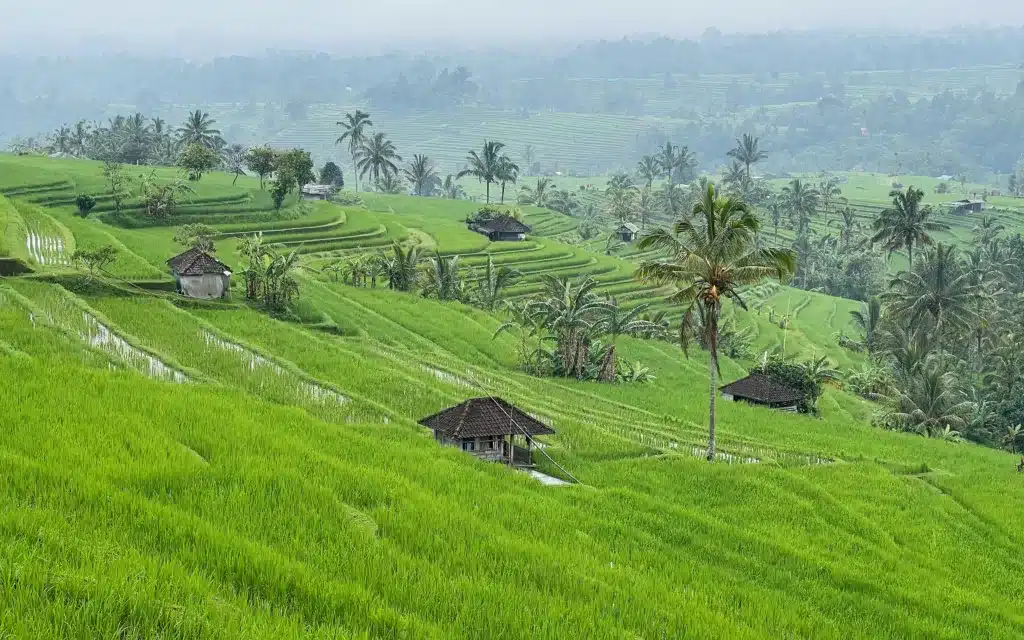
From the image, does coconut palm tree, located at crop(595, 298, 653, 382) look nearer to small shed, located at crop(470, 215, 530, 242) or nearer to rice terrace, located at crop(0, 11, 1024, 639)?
rice terrace, located at crop(0, 11, 1024, 639)

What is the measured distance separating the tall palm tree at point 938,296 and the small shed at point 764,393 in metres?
13.7

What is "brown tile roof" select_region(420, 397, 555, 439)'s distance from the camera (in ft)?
74.4

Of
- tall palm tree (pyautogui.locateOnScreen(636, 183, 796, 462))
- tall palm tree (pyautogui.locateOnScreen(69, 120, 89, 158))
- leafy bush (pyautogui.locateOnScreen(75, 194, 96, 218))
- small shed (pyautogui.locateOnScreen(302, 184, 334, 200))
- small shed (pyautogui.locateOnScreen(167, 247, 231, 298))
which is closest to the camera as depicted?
tall palm tree (pyautogui.locateOnScreen(636, 183, 796, 462))

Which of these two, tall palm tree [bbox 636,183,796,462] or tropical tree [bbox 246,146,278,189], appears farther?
tropical tree [bbox 246,146,278,189]

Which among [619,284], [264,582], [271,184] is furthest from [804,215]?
[264,582]

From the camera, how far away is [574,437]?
2586 centimetres

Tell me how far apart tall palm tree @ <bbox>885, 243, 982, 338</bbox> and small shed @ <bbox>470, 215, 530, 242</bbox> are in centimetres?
3134

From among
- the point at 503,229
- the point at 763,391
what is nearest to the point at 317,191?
the point at 503,229

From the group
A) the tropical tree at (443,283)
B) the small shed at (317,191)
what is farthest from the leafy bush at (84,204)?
the small shed at (317,191)

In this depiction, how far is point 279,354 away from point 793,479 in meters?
15.0

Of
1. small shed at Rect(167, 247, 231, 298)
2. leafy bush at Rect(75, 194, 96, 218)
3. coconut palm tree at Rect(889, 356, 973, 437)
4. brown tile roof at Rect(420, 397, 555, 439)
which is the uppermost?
leafy bush at Rect(75, 194, 96, 218)

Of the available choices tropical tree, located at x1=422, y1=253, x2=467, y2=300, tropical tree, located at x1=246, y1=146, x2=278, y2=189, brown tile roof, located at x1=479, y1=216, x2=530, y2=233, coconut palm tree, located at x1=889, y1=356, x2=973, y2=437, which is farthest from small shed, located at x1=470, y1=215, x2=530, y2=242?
coconut palm tree, located at x1=889, y1=356, x2=973, y2=437

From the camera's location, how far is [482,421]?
22.9m

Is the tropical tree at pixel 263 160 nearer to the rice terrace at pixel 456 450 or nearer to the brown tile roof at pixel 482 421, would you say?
the rice terrace at pixel 456 450
